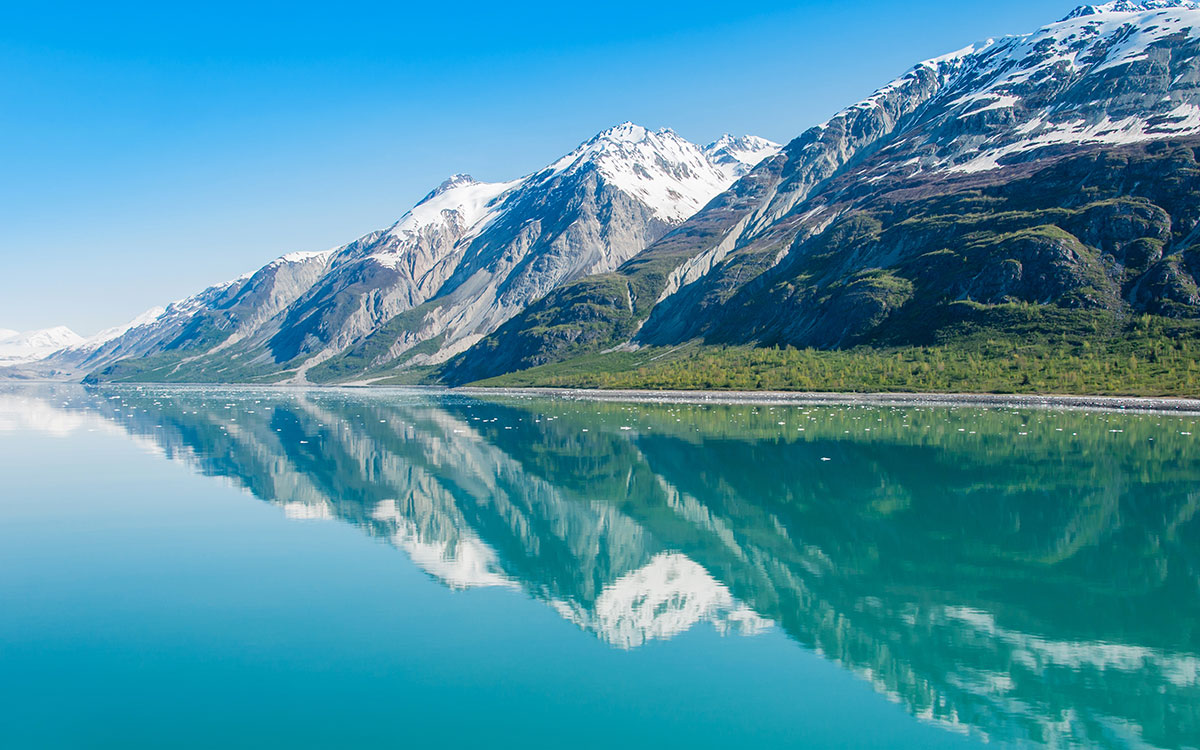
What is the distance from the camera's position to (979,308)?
5389 inches

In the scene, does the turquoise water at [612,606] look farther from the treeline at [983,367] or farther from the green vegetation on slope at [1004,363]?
the green vegetation on slope at [1004,363]

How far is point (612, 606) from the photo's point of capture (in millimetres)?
24281

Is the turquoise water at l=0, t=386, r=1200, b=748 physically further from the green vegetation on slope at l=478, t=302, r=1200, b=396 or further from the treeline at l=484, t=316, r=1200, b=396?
the green vegetation on slope at l=478, t=302, r=1200, b=396

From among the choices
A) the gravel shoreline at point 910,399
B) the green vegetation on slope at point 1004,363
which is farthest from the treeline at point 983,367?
the gravel shoreline at point 910,399

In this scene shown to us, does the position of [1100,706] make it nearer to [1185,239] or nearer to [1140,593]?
[1140,593]

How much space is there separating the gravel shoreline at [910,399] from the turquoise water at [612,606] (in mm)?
40373

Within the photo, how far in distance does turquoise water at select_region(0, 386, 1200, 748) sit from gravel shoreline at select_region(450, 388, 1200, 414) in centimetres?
4037

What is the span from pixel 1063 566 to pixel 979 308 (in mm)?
121460

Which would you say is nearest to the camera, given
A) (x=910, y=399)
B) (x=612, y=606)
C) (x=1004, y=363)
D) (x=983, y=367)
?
(x=612, y=606)

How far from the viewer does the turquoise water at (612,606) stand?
1639 cm

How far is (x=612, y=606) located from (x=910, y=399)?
95471mm

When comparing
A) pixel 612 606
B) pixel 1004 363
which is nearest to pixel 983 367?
pixel 1004 363

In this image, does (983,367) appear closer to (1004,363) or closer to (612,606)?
(1004,363)

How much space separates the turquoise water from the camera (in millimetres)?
16391
